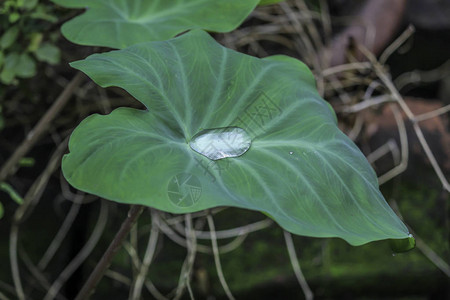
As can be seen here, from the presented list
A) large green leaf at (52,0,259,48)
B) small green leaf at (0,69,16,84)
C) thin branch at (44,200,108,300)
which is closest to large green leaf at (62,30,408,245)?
large green leaf at (52,0,259,48)

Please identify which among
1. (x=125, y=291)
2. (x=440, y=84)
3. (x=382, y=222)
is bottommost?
(x=125, y=291)

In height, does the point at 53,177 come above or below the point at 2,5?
below

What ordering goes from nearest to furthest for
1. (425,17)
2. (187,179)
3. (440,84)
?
(187,179)
(440,84)
(425,17)

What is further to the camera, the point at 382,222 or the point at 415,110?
the point at 415,110

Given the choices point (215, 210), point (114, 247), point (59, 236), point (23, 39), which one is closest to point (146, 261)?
point (215, 210)

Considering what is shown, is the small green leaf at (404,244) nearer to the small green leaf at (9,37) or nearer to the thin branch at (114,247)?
the thin branch at (114,247)

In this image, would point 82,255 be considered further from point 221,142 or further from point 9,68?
point 221,142

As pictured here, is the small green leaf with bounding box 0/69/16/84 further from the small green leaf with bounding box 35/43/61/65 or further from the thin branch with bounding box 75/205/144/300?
the thin branch with bounding box 75/205/144/300

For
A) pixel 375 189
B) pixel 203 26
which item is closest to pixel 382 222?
pixel 375 189

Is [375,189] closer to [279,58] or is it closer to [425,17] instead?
[279,58]
